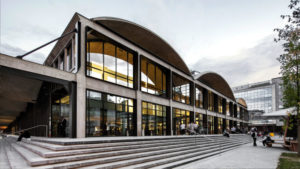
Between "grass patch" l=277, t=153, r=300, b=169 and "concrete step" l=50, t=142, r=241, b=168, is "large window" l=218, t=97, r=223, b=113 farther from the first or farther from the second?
"concrete step" l=50, t=142, r=241, b=168

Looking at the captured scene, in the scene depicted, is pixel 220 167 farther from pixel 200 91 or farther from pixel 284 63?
pixel 200 91

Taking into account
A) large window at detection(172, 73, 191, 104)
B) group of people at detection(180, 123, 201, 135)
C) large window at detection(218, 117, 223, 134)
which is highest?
large window at detection(172, 73, 191, 104)

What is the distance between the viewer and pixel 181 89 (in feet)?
93.0

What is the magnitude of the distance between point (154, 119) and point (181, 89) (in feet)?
27.6

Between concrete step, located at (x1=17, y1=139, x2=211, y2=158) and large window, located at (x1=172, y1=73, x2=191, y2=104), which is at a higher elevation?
large window, located at (x1=172, y1=73, x2=191, y2=104)

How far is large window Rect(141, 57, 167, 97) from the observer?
21.4m

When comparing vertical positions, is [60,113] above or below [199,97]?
below

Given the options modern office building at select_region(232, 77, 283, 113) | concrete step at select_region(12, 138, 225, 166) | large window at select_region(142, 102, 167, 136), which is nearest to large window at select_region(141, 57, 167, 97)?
large window at select_region(142, 102, 167, 136)

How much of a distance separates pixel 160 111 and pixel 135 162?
13.8 m

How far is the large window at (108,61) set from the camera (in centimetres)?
1544

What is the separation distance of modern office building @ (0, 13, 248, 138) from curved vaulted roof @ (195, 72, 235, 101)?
8.18m

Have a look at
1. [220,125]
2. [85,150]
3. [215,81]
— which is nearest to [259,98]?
[220,125]

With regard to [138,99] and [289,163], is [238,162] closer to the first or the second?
[289,163]

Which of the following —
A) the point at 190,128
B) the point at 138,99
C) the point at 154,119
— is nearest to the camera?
the point at 138,99
